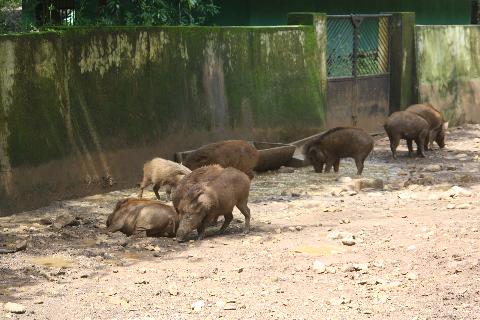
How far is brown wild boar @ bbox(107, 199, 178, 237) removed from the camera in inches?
376

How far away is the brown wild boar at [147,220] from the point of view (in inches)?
376

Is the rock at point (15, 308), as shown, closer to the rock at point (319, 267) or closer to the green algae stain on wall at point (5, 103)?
the rock at point (319, 267)

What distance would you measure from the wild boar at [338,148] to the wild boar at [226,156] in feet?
5.49

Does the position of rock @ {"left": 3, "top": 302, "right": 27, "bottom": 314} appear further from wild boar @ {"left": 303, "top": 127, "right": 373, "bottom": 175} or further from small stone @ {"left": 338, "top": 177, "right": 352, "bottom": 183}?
wild boar @ {"left": 303, "top": 127, "right": 373, "bottom": 175}

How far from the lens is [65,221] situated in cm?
986

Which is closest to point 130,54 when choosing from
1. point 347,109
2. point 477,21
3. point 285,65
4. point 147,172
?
point 147,172

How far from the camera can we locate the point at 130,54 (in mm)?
12547

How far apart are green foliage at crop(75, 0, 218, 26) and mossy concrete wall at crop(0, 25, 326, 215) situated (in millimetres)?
2425

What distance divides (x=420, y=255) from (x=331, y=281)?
96 cm

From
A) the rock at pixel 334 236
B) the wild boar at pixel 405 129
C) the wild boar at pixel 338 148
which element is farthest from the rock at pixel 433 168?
the rock at pixel 334 236

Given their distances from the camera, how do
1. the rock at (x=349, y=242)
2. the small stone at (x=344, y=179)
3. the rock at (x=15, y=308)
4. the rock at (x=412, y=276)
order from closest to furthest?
1. the rock at (x=15, y=308)
2. the rock at (x=412, y=276)
3. the rock at (x=349, y=242)
4. the small stone at (x=344, y=179)

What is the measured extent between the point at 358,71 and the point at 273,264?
33.2 feet

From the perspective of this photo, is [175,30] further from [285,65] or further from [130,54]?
[285,65]

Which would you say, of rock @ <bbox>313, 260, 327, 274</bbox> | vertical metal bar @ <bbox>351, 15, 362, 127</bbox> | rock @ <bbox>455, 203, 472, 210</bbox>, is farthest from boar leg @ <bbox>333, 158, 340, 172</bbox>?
rock @ <bbox>313, 260, 327, 274</bbox>
